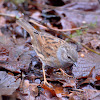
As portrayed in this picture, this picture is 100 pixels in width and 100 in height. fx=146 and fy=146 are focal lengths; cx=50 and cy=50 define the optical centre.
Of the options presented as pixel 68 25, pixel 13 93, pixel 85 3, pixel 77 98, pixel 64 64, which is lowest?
pixel 77 98

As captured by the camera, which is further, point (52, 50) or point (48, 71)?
point (52, 50)

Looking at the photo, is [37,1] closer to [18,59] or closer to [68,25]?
[68,25]

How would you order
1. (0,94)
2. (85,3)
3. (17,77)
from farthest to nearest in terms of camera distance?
(85,3), (17,77), (0,94)

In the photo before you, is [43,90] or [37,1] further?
[37,1]

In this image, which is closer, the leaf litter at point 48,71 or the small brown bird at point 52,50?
the leaf litter at point 48,71

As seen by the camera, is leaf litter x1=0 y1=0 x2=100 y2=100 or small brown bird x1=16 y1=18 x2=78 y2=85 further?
small brown bird x1=16 y1=18 x2=78 y2=85

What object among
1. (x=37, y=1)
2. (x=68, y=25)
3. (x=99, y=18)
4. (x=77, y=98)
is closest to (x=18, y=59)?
(x=77, y=98)

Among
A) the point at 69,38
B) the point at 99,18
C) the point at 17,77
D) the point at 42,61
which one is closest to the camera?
the point at 17,77

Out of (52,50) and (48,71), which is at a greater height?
(52,50)
